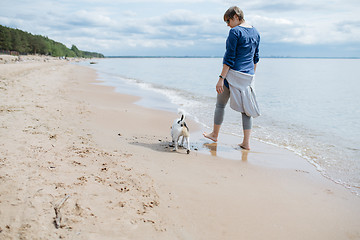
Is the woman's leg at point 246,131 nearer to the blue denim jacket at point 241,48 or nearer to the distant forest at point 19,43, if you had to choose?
the blue denim jacket at point 241,48

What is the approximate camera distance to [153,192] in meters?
3.05

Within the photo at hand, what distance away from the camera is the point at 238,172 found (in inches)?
158

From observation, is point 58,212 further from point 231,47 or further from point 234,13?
point 234,13

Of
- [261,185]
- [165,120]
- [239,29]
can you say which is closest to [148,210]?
[261,185]

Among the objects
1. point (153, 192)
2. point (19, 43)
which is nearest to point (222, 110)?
point (153, 192)

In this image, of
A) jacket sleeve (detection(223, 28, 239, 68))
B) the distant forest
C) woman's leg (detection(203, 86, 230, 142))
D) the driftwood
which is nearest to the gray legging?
woman's leg (detection(203, 86, 230, 142))

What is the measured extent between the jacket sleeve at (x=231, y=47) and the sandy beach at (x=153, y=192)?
171cm

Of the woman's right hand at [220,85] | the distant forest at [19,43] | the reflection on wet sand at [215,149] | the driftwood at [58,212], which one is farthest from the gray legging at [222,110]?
the distant forest at [19,43]

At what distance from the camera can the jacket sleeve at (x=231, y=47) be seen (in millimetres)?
4781

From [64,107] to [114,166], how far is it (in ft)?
15.0

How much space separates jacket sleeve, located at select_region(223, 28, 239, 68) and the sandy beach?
1.71m

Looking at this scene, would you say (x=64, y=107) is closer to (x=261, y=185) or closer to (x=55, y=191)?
(x=55, y=191)

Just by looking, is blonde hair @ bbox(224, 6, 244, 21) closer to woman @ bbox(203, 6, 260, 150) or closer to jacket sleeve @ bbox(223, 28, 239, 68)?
woman @ bbox(203, 6, 260, 150)

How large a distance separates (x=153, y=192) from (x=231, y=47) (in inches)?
121
